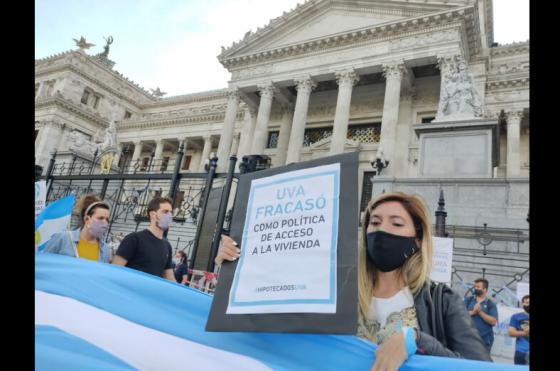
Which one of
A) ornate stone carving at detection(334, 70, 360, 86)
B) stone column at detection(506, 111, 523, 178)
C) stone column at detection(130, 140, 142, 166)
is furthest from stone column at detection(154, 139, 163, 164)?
stone column at detection(506, 111, 523, 178)

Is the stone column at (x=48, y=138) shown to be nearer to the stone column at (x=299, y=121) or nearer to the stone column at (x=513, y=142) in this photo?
the stone column at (x=299, y=121)

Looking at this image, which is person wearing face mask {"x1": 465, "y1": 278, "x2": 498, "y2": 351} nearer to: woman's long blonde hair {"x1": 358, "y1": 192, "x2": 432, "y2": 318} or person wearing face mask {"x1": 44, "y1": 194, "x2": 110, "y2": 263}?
woman's long blonde hair {"x1": 358, "y1": 192, "x2": 432, "y2": 318}

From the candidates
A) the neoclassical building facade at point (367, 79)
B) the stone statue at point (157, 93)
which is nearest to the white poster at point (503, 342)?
the neoclassical building facade at point (367, 79)

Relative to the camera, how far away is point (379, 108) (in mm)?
29484

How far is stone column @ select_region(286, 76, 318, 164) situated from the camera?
27.6 m

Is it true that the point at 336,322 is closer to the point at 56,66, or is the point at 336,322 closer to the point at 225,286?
the point at 225,286

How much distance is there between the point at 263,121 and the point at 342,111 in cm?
647

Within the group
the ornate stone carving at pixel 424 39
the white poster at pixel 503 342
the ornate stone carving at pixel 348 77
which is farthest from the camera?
the ornate stone carving at pixel 348 77

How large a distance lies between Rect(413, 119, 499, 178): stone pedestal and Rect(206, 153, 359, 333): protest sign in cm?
864

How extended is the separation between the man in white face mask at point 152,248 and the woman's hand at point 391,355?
298cm

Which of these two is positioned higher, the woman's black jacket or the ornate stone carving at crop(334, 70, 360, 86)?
the ornate stone carving at crop(334, 70, 360, 86)

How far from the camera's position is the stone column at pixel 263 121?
29.5 metres

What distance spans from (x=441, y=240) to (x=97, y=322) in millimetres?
5743
